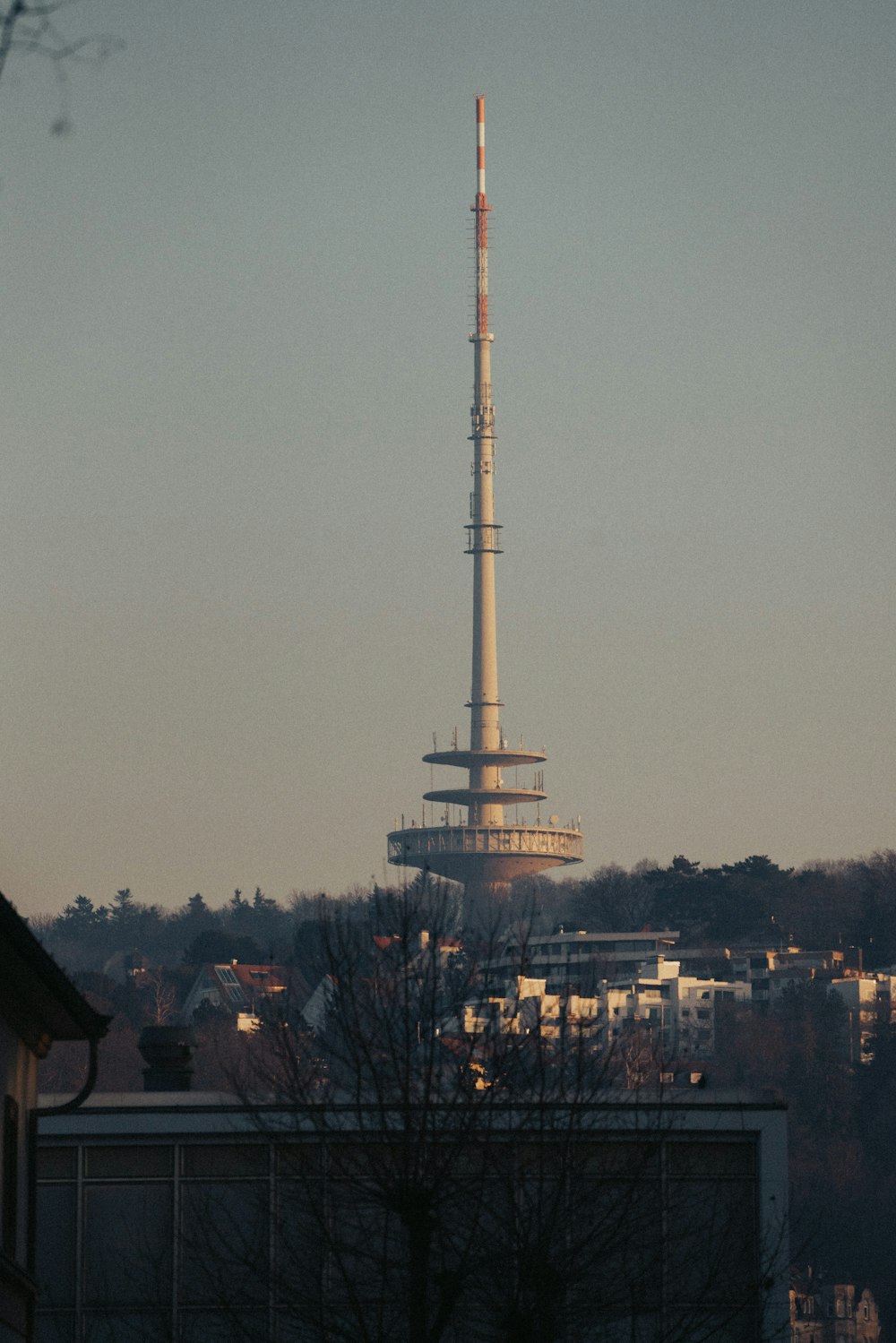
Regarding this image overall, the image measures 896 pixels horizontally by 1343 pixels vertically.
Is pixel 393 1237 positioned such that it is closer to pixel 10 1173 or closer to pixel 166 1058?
pixel 10 1173

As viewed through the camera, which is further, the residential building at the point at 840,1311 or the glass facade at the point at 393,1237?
the residential building at the point at 840,1311

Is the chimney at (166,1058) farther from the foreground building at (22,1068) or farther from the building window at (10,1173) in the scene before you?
the building window at (10,1173)

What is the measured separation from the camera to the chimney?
106 feet

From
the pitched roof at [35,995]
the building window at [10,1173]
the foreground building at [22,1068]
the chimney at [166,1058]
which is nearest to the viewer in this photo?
the pitched roof at [35,995]

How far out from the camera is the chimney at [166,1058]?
1273 inches

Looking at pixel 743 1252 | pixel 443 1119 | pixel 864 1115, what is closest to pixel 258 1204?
pixel 443 1119

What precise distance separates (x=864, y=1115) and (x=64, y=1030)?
149m

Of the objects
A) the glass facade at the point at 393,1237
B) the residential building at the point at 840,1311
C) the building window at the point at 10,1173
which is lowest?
the residential building at the point at 840,1311

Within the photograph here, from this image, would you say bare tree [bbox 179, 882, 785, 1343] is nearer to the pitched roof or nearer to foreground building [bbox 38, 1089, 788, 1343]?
foreground building [bbox 38, 1089, 788, 1343]

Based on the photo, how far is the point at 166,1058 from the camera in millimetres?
32406

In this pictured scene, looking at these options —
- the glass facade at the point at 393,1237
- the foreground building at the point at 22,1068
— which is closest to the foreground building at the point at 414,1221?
the glass facade at the point at 393,1237

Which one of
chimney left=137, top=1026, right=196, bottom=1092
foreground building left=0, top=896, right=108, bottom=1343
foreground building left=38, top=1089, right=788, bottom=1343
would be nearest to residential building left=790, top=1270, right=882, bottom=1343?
chimney left=137, top=1026, right=196, bottom=1092

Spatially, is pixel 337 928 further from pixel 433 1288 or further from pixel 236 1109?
pixel 433 1288

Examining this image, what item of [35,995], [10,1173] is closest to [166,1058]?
[10,1173]
